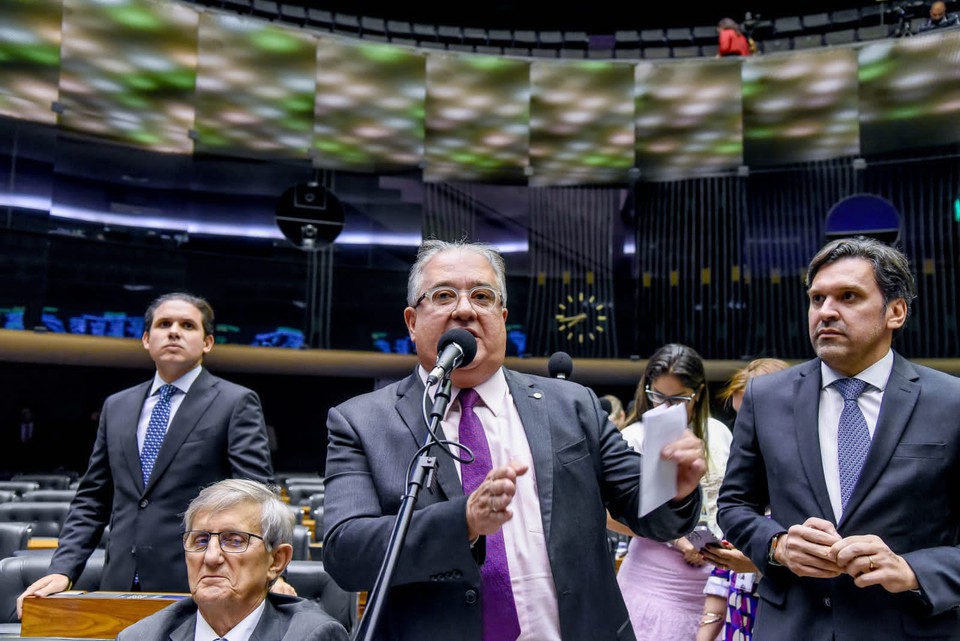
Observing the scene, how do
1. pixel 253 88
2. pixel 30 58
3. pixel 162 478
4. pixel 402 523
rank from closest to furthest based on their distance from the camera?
pixel 402 523, pixel 162 478, pixel 30 58, pixel 253 88

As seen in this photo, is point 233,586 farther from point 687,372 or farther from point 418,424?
point 687,372

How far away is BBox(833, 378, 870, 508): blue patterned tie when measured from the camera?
2.01 m

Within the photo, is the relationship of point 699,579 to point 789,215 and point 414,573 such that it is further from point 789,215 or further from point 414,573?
point 789,215

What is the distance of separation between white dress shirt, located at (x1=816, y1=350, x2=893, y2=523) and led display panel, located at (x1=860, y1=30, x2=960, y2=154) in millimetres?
8907

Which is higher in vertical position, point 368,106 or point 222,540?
point 368,106

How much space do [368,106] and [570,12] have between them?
533cm

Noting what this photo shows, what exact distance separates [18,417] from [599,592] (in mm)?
12216

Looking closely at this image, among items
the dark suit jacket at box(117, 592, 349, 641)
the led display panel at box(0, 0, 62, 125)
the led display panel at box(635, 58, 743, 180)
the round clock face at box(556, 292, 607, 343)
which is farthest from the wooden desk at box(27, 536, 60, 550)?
the led display panel at box(635, 58, 743, 180)

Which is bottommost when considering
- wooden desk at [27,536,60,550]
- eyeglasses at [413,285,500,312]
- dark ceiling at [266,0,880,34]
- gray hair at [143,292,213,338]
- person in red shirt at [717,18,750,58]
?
wooden desk at [27,536,60,550]

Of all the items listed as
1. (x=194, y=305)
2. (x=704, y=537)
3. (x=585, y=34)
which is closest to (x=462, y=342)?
(x=704, y=537)

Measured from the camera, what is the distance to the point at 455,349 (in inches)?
61.0

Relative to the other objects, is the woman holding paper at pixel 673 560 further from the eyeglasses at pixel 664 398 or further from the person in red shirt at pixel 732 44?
the person in red shirt at pixel 732 44

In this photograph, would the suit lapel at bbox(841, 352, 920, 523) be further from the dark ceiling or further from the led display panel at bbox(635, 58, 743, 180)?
the dark ceiling

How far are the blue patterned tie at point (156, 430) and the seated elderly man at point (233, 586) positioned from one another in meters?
0.91
